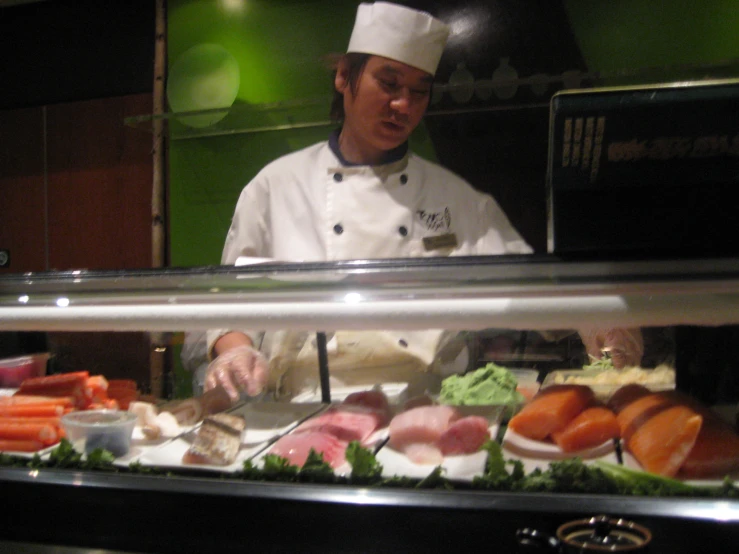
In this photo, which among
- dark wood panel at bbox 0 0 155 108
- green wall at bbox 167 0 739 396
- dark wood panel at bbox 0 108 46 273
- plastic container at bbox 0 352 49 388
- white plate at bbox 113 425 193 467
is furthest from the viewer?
dark wood panel at bbox 0 108 46 273

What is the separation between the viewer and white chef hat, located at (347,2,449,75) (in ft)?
8.35

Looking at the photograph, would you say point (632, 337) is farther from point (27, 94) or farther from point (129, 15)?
point (27, 94)

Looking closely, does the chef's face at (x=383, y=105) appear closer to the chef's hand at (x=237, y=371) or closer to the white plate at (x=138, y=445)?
the chef's hand at (x=237, y=371)

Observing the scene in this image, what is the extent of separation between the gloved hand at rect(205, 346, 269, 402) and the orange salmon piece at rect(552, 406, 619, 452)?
77 cm

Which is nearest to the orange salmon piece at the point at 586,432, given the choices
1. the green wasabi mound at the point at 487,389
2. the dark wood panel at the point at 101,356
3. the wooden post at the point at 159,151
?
the green wasabi mound at the point at 487,389

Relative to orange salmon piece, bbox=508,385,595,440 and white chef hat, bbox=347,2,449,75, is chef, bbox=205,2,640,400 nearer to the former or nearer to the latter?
white chef hat, bbox=347,2,449,75

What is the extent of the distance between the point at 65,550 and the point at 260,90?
116 inches

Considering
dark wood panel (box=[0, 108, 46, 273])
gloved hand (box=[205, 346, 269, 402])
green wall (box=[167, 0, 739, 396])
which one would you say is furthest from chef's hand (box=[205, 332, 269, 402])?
dark wood panel (box=[0, 108, 46, 273])

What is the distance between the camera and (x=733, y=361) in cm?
126

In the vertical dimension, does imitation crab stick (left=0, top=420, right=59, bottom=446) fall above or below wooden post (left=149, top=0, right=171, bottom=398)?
below

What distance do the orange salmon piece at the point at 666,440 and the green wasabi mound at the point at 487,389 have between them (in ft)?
1.13

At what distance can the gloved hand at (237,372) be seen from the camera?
1627 mm

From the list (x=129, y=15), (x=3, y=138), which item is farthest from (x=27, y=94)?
(x=129, y=15)

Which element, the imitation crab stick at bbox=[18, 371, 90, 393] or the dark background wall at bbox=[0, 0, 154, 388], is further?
the dark background wall at bbox=[0, 0, 154, 388]
